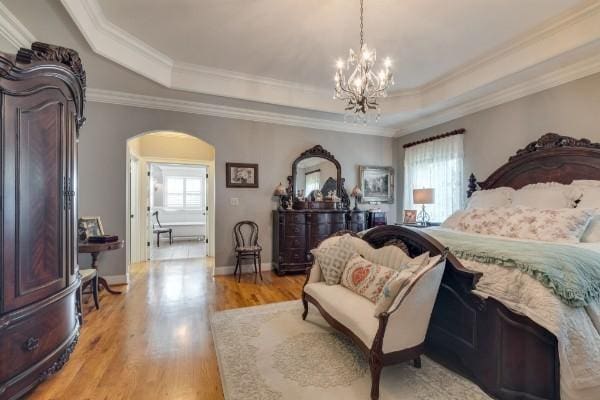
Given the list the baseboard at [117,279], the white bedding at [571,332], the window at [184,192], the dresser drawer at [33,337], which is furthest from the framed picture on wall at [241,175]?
the window at [184,192]

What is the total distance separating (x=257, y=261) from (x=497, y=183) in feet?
12.5

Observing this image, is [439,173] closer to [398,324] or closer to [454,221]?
[454,221]

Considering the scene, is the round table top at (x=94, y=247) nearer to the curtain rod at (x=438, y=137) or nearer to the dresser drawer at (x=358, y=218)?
the dresser drawer at (x=358, y=218)

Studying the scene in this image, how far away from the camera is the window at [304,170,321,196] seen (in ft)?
17.1

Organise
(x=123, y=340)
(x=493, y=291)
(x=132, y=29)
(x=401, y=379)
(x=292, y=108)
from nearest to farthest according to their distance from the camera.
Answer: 1. (x=493, y=291)
2. (x=401, y=379)
3. (x=123, y=340)
4. (x=132, y=29)
5. (x=292, y=108)

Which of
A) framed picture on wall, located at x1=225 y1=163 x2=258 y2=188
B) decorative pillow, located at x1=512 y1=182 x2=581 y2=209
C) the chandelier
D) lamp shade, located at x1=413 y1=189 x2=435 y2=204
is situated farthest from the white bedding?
framed picture on wall, located at x1=225 y1=163 x2=258 y2=188

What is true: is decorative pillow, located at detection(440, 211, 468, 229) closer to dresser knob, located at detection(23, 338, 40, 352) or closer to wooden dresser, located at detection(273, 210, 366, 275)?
wooden dresser, located at detection(273, 210, 366, 275)

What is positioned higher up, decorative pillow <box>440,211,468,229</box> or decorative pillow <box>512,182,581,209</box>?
decorative pillow <box>512,182,581,209</box>

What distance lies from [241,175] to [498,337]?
13.2 feet

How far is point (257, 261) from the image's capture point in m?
4.71

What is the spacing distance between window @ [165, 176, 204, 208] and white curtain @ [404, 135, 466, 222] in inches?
290

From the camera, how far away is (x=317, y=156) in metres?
5.25

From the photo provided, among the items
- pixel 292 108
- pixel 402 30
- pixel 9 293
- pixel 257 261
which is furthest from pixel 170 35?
pixel 257 261

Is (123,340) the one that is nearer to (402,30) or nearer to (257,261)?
(257,261)
